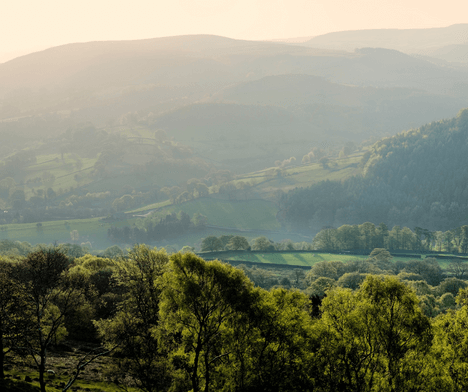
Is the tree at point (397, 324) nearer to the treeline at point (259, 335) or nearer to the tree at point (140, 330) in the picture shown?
the treeline at point (259, 335)

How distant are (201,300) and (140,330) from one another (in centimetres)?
835

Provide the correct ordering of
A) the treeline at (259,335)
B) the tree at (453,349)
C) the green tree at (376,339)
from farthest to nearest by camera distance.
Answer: the treeline at (259,335) < the tree at (453,349) < the green tree at (376,339)

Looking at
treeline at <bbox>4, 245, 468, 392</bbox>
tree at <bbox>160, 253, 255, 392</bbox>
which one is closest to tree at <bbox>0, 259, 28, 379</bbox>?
treeline at <bbox>4, 245, 468, 392</bbox>

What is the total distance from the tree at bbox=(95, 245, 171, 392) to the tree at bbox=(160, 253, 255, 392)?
229 cm

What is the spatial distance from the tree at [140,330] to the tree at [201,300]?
2295 millimetres

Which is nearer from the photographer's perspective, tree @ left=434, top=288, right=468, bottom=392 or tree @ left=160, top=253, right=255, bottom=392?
tree @ left=434, top=288, right=468, bottom=392

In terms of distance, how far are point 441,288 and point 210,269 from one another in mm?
113013

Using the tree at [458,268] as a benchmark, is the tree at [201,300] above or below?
A: above

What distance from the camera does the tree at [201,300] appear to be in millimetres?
33938

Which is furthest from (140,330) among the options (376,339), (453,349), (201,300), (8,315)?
(453,349)

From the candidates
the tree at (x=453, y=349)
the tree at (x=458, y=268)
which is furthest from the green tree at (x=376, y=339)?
the tree at (x=458, y=268)

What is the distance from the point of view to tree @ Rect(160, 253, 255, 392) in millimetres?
33938

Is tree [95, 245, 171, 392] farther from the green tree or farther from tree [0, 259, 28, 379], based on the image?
the green tree

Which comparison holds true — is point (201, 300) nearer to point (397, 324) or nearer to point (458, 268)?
point (397, 324)
